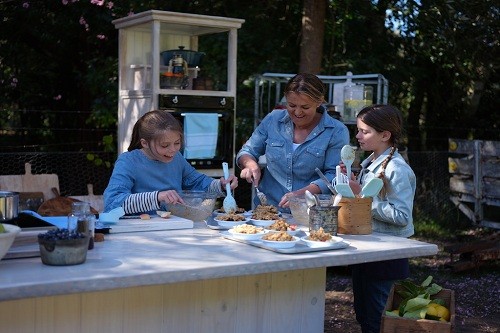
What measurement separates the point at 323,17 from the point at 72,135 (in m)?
3.62

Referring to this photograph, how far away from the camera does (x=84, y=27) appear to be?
913 centimetres

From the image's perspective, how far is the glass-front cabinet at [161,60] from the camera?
5828 mm

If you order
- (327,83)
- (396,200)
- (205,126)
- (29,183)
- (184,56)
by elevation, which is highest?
(184,56)

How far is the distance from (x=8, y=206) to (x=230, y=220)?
0.96 metres

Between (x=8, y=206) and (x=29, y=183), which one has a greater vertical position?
(x=8, y=206)

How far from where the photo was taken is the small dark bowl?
230 centimetres

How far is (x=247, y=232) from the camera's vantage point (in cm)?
290

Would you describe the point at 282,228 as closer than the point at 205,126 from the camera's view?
Yes

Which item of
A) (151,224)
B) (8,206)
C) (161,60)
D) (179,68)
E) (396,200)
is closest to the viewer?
(8,206)

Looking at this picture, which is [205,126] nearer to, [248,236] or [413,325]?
[248,236]

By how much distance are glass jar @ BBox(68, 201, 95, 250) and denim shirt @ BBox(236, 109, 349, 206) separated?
1.38 metres

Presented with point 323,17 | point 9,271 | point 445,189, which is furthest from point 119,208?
point 445,189

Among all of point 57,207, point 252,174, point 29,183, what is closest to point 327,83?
point 29,183

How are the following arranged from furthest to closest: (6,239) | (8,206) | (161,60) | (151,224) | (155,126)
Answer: (161,60)
(155,126)
(151,224)
(8,206)
(6,239)
